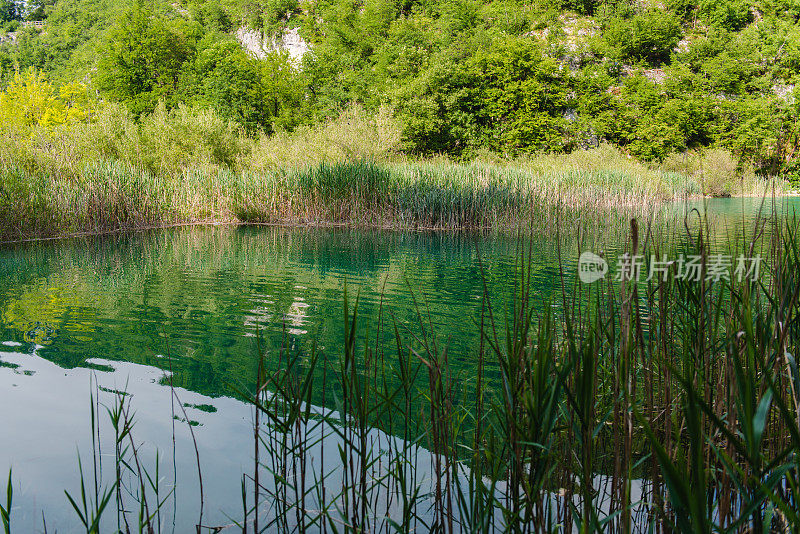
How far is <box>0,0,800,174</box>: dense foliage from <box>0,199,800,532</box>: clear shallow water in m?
21.4

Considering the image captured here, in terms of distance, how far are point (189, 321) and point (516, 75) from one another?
30.4m

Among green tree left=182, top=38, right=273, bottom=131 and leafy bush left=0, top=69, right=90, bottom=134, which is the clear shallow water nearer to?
leafy bush left=0, top=69, right=90, bottom=134

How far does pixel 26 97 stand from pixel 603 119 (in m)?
31.6

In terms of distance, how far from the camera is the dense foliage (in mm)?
31547

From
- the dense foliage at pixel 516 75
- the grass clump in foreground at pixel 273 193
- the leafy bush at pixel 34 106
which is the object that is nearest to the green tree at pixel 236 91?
the dense foliage at pixel 516 75

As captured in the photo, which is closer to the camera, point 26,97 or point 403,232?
point 403,232

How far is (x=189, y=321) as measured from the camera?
521 cm

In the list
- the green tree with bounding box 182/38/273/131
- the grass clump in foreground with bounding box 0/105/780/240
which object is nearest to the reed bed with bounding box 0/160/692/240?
the grass clump in foreground with bounding box 0/105/780/240

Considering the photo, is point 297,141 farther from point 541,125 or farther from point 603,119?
point 603,119

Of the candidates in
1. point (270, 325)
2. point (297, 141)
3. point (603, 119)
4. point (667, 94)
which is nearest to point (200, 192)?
point (297, 141)

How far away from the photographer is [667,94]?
34594 mm

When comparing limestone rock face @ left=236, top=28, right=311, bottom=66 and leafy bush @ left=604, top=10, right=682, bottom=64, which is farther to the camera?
limestone rock face @ left=236, top=28, right=311, bottom=66

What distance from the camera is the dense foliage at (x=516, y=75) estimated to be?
31547mm

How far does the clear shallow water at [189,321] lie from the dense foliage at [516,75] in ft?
70.2
